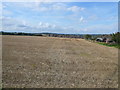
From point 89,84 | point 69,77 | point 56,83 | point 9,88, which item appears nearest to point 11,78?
point 9,88

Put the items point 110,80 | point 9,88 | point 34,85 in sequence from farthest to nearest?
point 110,80
point 34,85
point 9,88

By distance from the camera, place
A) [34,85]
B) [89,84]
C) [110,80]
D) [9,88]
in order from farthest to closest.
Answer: [110,80]
[89,84]
[34,85]
[9,88]

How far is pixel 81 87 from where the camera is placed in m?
5.39

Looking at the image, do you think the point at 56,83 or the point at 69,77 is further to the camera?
the point at 69,77

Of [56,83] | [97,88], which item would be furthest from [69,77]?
[97,88]

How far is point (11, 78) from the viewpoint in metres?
6.02

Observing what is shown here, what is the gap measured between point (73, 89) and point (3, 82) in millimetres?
2560

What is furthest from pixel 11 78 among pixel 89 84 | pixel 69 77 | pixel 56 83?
pixel 89 84

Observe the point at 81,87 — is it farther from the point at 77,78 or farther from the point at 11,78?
the point at 11,78

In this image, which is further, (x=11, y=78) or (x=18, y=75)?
(x=18, y=75)

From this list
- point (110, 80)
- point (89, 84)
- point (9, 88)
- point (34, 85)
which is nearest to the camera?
point (9, 88)

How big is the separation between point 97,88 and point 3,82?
135 inches

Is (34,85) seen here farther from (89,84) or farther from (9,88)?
(89,84)

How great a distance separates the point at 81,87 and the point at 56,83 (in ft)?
3.11
